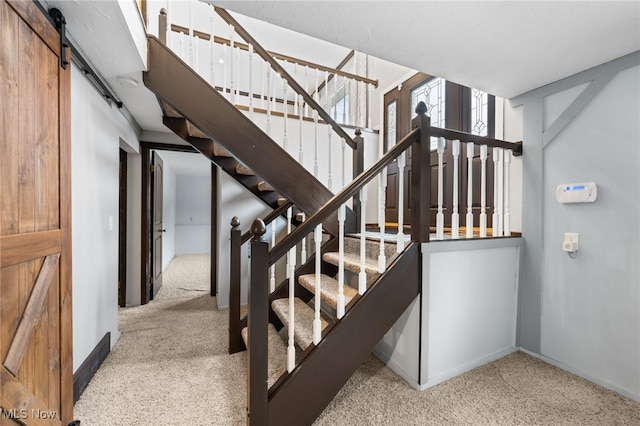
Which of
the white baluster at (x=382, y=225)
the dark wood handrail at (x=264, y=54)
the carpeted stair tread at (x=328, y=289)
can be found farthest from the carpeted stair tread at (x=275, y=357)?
the dark wood handrail at (x=264, y=54)

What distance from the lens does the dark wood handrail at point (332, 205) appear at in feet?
4.25

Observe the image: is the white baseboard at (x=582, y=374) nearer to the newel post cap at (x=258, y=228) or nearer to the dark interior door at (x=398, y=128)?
the dark interior door at (x=398, y=128)

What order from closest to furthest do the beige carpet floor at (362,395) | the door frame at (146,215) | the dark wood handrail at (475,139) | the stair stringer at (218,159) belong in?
the beige carpet floor at (362,395) < the dark wood handrail at (475,139) < the stair stringer at (218,159) < the door frame at (146,215)

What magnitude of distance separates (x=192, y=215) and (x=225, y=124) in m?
6.07

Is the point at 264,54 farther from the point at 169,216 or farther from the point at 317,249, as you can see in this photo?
the point at 169,216

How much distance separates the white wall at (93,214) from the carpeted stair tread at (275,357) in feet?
3.33

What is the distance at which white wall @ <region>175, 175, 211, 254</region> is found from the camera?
24.0 feet

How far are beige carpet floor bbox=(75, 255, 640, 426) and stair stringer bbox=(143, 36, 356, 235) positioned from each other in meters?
1.36

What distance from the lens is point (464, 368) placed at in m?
1.91

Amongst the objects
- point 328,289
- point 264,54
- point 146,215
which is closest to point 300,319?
point 328,289

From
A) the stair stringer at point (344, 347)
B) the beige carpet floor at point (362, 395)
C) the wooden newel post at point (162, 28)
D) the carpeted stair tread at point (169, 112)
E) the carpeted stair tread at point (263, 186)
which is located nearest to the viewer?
the stair stringer at point (344, 347)

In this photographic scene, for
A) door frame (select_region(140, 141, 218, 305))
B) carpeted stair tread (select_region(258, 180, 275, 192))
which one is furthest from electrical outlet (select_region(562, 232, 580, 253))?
door frame (select_region(140, 141, 218, 305))

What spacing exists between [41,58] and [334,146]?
2.70 meters

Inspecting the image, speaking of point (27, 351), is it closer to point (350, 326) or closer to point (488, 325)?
point (350, 326)
